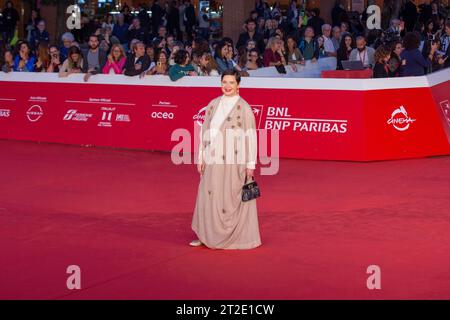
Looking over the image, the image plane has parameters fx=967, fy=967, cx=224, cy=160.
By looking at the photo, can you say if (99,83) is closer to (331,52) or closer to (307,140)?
(307,140)

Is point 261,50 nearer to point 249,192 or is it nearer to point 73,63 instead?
point 73,63

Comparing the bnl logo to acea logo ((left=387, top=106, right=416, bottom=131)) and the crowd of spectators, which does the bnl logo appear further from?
acea logo ((left=387, top=106, right=416, bottom=131))

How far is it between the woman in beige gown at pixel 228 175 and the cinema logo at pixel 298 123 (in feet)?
18.1

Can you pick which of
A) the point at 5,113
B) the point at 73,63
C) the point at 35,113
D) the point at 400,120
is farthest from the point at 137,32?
the point at 400,120

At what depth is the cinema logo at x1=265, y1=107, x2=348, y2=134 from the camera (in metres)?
15.4

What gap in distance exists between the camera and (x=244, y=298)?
A: 26.5 feet

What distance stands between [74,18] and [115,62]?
11880 millimetres

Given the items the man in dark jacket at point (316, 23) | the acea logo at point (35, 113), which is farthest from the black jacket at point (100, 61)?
the man in dark jacket at point (316, 23)

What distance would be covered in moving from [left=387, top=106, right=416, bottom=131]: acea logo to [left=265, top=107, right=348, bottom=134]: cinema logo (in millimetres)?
766

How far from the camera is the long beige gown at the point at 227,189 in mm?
9875

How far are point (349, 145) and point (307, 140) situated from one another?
710mm

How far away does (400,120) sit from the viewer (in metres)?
15.4

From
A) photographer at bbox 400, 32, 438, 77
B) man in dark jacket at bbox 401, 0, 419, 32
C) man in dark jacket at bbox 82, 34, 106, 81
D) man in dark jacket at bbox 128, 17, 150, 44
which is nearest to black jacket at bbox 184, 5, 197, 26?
man in dark jacket at bbox 128, 17, 150, 44

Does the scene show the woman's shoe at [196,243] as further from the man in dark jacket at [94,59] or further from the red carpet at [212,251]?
the man in dark jacket at [94,59]
